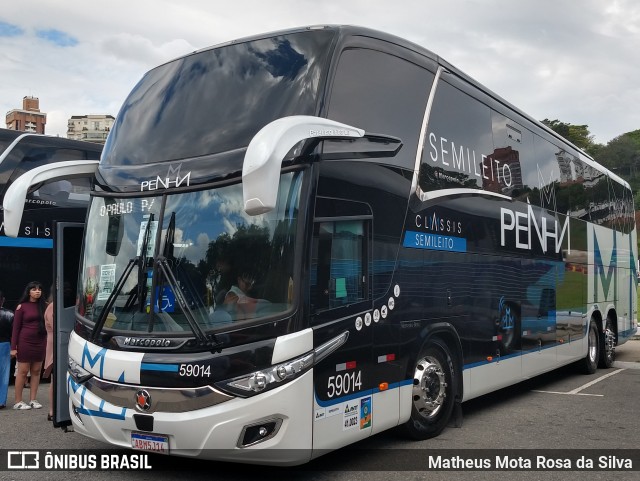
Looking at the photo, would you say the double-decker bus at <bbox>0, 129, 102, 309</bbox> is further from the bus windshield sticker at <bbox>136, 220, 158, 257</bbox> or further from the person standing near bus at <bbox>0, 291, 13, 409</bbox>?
the bus windshield sticker at <bbox>136, 220, 158, 257</bbox>

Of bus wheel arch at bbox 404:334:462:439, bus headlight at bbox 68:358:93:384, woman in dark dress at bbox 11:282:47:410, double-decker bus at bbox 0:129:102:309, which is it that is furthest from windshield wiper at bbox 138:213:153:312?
double-decker bus at bbox 0:129:102:309

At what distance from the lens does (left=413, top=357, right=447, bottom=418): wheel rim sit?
695 centimetres

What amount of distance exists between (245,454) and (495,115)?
586 centimetres

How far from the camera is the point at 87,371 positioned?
5.77 m

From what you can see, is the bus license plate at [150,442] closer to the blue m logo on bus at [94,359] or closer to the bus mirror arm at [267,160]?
the blue m logo on bus at [94,359]

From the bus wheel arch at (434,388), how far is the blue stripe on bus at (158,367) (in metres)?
2.53

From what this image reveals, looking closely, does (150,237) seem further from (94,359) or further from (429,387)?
(429,387)

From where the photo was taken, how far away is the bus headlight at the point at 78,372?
5797 mm

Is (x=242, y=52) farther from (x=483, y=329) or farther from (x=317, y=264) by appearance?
(x=483, y=329)

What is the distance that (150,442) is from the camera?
→ 5.31 metres

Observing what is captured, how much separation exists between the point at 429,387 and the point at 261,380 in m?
2.58

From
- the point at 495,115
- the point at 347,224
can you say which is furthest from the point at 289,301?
the point at 495,115

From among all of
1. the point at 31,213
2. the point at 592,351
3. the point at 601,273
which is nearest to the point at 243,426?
the point at 31,213

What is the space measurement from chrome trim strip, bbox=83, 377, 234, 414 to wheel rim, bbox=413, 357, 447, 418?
2448mm
